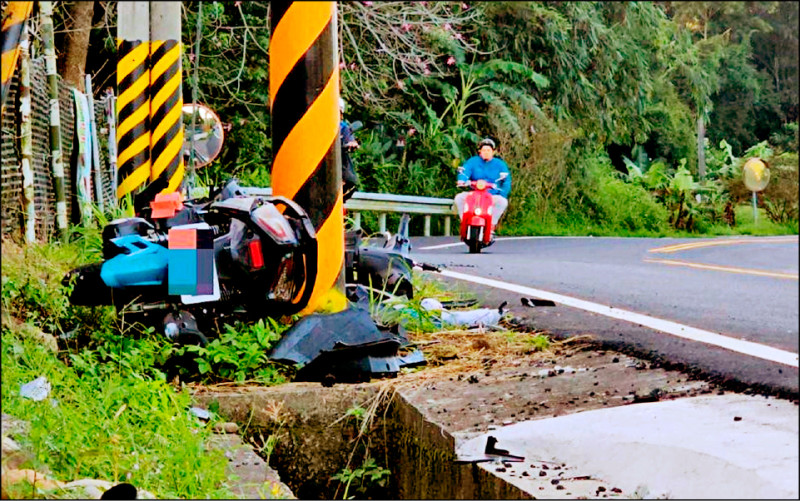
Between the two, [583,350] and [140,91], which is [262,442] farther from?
[140,91]

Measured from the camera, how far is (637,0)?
0.82m

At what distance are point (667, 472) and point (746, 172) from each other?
87cm

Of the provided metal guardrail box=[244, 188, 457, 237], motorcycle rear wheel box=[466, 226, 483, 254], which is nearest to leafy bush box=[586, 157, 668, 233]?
metal guardrail box=[244, 188, 457, 237]

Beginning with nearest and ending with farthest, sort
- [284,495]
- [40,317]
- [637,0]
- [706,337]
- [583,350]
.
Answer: [637,0]
[284,495]
[706,337]
[583,350]
[40,317]

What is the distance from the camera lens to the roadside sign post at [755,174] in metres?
0.83

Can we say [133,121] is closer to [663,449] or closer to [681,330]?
[681,330]

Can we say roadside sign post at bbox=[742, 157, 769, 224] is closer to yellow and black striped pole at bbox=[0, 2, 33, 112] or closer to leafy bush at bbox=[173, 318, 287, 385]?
yellow and black striped pole at bbox=[0, 2, 33, 112]

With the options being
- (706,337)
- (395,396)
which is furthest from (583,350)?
(395,396)

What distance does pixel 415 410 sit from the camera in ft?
8.87

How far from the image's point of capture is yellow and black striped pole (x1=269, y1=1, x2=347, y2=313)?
335 centimetres

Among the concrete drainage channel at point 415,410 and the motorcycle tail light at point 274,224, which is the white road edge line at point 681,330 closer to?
the concrete drainage channel at point 415,410

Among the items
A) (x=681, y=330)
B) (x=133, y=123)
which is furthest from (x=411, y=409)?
(x=133, y=123)

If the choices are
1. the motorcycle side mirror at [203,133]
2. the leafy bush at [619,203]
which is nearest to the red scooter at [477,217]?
the leafy bush at [619,203]

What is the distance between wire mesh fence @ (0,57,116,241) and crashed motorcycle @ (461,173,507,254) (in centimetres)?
158
